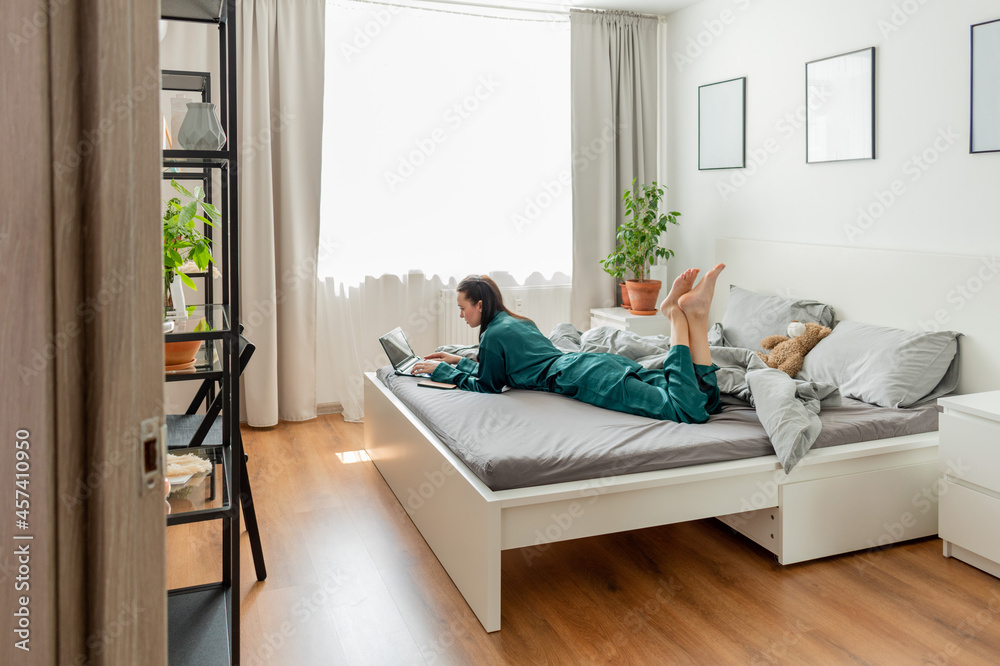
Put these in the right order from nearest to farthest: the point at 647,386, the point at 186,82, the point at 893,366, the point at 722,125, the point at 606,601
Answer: the point at 186,82 < the point at 606,601 < the point at 647,386 < the point at 893,366 < the point at 722,125

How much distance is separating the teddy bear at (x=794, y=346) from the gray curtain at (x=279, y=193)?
2.57 meters

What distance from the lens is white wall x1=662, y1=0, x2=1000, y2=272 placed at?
316 cm

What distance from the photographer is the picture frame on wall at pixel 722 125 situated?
14.7ft

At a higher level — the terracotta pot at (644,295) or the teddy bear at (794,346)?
the terracotta pot at (644,295)

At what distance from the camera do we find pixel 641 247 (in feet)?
16.0

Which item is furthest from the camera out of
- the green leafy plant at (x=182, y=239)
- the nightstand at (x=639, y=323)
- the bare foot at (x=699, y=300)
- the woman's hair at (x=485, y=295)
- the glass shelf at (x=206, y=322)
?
the nightstand at (x=639, y=323)

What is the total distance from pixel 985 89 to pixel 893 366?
113 centimetres

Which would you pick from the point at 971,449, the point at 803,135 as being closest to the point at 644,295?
the point at 803,135

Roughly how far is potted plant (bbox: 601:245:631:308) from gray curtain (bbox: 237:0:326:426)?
6.02ft

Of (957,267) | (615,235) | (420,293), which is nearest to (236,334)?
(957,267)

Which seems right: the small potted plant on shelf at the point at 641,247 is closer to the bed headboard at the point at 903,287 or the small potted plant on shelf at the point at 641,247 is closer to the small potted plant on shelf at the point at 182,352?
the bed headboard at the point at 903,287

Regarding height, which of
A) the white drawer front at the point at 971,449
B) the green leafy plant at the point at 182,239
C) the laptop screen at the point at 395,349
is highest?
the green leafy plant at the point at 182,239

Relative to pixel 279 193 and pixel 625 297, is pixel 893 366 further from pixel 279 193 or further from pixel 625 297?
pixel 279 193

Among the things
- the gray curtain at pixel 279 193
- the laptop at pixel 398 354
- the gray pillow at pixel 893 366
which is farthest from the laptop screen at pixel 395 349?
the gray pillow at pixel 893 366
